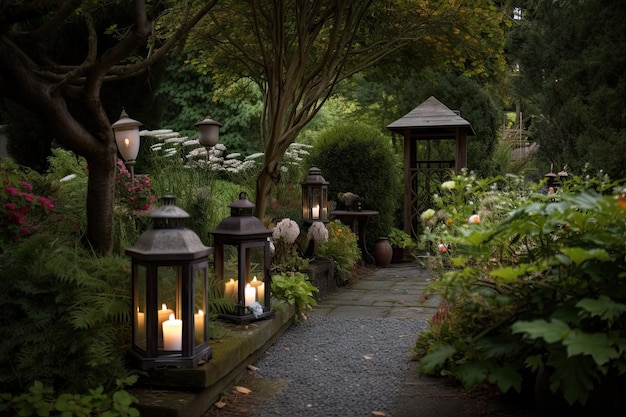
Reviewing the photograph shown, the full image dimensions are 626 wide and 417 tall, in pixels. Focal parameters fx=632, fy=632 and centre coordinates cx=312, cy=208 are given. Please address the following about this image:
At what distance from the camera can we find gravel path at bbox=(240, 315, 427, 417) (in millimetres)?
3557

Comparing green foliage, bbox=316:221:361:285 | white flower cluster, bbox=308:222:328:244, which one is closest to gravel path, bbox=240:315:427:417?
white flower cluster, bbox=308:222:328:244

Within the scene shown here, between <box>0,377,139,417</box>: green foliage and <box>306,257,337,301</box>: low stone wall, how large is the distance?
369 cm

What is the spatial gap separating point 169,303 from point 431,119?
297 inches

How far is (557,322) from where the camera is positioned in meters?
2.17

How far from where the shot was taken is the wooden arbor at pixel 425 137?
33.6 feet

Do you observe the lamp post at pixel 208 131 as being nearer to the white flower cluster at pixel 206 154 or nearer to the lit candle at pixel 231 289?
the white flower cluster at pixel 206 154

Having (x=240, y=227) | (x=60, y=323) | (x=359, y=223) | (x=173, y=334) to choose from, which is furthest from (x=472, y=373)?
(x=359, y=223)

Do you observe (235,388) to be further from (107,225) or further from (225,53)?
(225,53)

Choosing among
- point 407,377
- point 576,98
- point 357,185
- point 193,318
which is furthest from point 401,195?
point 193,318

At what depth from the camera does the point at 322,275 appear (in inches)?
280

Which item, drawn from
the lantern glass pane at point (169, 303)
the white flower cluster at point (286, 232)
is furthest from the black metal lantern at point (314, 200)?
the lantern glass pane at point (169, 303)

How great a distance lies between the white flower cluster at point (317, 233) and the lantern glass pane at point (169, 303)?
4.00 meters

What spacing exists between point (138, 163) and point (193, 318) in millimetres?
8916

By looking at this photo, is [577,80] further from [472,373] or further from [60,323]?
[60,323]
